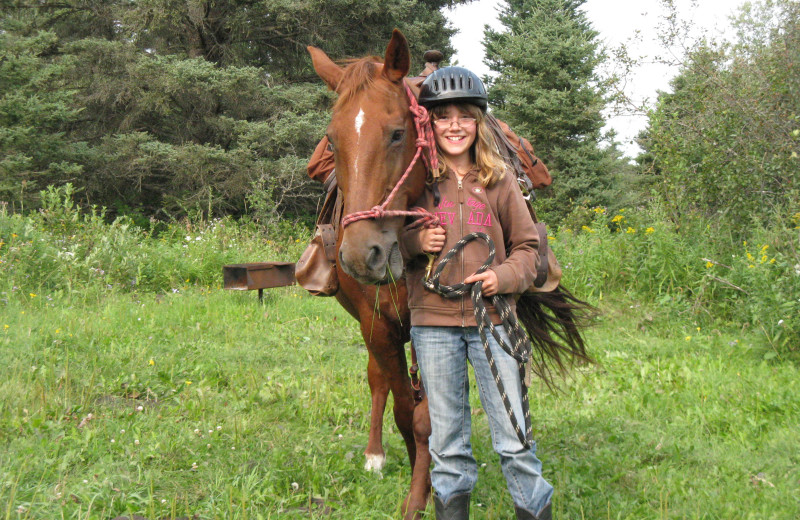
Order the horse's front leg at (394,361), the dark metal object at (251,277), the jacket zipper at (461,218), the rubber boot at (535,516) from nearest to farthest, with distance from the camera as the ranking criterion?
1. the rubber boot at (535,516)
2. the jacket zipper at (461,218)
3. the horse's front leg at (394,361)
4. the dark metal object at (251,277)

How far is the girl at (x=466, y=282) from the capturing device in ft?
6.97

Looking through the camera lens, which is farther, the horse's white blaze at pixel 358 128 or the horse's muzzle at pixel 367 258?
the horse's white blaze at pixel 358 128

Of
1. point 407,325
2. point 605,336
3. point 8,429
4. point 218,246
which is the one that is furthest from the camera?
point 218,246

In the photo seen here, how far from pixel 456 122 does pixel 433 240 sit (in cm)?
47

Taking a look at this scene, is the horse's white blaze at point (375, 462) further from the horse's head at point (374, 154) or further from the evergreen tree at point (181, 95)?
the evergreen tree at point (181, 95)

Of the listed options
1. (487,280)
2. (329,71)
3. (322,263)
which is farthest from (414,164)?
(322,263)

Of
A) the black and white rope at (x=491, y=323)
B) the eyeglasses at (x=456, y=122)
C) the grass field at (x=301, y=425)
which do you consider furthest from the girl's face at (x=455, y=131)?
the grass field at (x=301, y=425)

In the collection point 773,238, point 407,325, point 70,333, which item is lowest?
point 70,333

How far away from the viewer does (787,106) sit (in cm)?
609

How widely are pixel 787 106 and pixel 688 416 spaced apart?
3.94 m

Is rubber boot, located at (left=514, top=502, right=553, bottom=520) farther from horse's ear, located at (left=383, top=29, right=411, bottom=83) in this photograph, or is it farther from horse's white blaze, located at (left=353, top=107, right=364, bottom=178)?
horse's ear, located at (left=383, top=29, right=411, bottom=83)

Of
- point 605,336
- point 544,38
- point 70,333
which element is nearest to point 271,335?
point 70,333

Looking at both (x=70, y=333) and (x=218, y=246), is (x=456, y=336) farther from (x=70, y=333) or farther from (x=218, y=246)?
(x=218, y=246)

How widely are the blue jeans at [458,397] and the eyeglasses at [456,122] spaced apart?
77 centimetres
